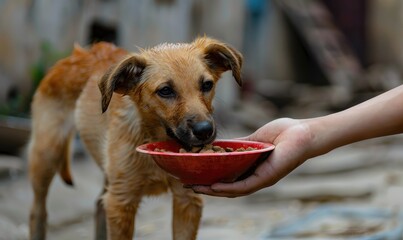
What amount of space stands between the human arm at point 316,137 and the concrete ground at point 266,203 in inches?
84.9

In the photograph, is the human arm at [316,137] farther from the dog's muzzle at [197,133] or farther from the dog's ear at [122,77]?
the dog's ear at [122,77]

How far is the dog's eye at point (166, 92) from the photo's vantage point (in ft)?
14.9

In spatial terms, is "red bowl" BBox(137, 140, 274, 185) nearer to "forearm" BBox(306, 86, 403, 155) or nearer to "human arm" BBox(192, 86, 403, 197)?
"human arm" BBox(192, 86, 403, 197)

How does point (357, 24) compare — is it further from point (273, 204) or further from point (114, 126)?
point (114, 126)

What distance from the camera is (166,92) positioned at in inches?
179

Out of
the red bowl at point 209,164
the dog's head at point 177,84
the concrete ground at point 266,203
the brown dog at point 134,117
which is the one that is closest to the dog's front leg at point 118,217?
the brown dog at point 134,117

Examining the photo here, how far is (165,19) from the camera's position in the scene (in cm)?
1107

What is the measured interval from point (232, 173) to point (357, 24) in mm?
15528

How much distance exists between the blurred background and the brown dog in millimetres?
1005

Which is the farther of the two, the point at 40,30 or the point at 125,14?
the point at 125,14

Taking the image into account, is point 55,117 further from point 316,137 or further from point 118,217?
point 316,137

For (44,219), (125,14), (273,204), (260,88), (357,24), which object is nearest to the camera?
(44,219)

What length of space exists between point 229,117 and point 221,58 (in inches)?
325

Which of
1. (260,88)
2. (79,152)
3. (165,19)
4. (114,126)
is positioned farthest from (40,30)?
(260,88)
